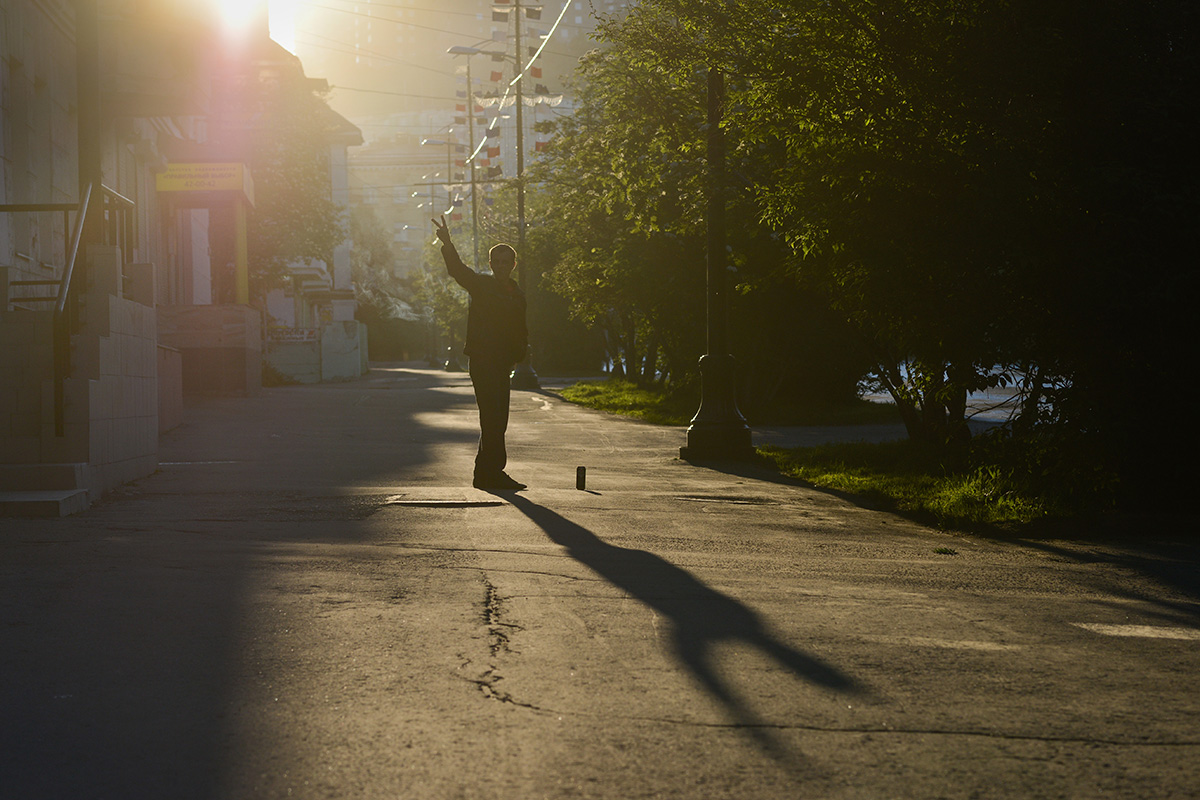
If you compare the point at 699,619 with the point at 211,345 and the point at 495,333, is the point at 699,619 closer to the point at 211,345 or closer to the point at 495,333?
the point at 495,333

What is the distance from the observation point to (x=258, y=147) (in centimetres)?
4547

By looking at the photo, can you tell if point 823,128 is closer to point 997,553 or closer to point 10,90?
point 997,553

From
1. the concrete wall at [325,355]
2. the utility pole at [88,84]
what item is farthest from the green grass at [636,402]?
the concrete wall at [325,355]

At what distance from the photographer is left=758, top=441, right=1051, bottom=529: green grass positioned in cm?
875

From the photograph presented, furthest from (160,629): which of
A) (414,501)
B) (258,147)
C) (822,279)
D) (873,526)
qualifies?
(258,147)

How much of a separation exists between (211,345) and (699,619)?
1038 inches

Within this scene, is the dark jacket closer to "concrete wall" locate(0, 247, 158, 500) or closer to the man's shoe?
the man's shoe

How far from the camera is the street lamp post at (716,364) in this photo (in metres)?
14.0

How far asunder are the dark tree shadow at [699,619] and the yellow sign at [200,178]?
23.9m

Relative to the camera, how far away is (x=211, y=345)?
29609 millimetres

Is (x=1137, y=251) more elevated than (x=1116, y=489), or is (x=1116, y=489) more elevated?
(x=1137, y=251)

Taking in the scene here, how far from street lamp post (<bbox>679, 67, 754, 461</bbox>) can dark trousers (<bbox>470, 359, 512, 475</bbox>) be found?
13.2 feet

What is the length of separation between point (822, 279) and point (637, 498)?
103 inches

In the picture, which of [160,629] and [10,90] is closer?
[160,629]
